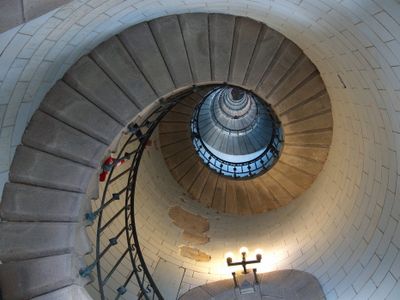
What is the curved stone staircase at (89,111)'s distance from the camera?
10.3ft

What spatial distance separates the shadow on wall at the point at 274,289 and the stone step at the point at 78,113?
2626 mm

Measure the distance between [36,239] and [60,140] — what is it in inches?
33.6

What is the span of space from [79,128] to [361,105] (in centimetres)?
273

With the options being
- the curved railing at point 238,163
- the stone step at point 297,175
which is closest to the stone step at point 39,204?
the stone step at point 297,175

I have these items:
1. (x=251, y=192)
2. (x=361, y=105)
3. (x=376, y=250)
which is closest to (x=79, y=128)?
(x=361, y=105)

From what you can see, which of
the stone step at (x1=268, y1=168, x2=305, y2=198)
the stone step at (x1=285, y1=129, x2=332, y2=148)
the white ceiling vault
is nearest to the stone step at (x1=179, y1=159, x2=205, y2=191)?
the stone step at (x1=268, y1=168, x2=305, y2=198)

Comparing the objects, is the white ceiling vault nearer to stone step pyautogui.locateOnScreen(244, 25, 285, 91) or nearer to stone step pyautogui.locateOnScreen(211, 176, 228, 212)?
stone step pyautogui.locateOnScreen(244, 25, 285, 91)

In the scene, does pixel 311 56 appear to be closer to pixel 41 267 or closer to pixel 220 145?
pixel 41 267

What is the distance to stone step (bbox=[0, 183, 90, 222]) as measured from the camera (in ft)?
10.1

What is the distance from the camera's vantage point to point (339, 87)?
4371 millimetres

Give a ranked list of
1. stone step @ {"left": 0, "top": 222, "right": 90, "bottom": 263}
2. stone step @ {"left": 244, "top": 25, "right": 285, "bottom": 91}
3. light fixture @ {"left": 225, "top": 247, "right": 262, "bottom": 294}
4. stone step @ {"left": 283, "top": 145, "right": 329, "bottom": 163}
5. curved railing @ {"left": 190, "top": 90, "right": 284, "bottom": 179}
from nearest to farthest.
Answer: stone step @ {"left": 0, "top": 222, "right": 90, "bottom": 263}, stone step @ {"left": 244, "top": 25, "right": 285, "bottom": 91}, light fixture @ {"left": 225, "top": 247, "right": 262, "bottom": 294}, stone step @ {"left": 283, "top": 145, "right": 329, "bottom": 163}, curved railing @ {"left": 190, "top": 90, "right": 284, "bottom": 179}

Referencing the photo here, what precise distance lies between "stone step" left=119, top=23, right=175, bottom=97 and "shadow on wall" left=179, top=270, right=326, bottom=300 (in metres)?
2.71

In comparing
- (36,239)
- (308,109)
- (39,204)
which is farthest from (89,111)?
(308,109)

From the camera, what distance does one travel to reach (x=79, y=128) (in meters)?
3.38
